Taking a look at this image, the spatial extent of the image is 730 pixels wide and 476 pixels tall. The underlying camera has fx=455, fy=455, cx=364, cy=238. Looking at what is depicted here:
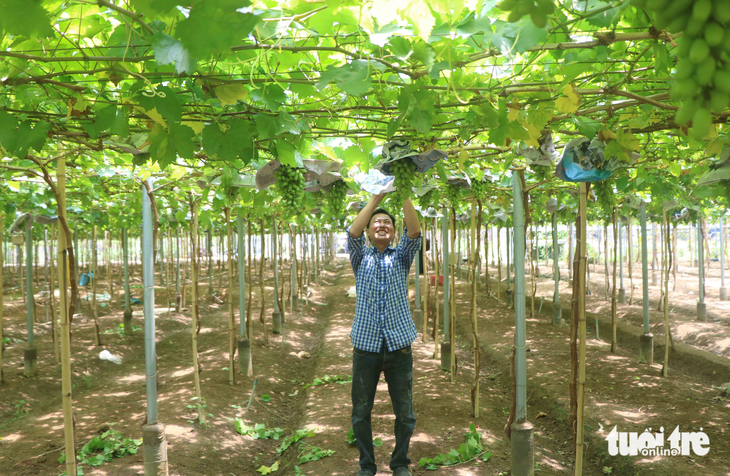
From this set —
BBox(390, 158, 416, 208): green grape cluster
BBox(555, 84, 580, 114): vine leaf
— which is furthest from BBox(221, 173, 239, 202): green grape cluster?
BBox(555, 84, 580, 114): vine leaf

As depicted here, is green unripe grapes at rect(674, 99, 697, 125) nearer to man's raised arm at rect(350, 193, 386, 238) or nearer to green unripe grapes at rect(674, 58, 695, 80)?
green unripe grapes at rect(674, 58, 695, 80)

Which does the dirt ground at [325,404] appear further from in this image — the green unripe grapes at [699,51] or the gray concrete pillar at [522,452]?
the green unripe grapes at [699,51]

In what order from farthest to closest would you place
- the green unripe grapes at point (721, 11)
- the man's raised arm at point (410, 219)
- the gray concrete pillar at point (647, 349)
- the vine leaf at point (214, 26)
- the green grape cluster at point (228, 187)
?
the gray concrete pillar at point (647, 349)
the green grape cluster at point (228, 187)
the man's raised arm at point (410, 219)
the vine leaf at point (214, 26)
the green unripe grapes at point (721, 11)

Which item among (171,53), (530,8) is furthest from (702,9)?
(171,53)

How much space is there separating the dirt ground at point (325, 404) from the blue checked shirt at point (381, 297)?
1.36m

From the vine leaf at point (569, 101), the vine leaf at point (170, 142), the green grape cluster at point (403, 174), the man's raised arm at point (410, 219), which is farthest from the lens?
the man's raised arm at point (410, 219)

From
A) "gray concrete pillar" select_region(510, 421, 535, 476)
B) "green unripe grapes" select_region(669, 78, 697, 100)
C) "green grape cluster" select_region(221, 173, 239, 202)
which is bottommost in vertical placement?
"gray concrete pillar" select_region(510, 421, 535, 476)

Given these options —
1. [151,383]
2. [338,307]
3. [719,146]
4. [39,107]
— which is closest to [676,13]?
[719,146]

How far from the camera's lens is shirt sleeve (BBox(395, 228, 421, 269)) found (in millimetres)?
3654

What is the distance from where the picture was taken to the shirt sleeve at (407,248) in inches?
144

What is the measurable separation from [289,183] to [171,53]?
6.36ft

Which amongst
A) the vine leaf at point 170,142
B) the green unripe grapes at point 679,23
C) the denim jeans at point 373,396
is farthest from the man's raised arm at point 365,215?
the green unripe grapes at point 679,23

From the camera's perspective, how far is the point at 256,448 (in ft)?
16.6

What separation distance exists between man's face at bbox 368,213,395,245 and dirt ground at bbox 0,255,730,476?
2.02 metres
